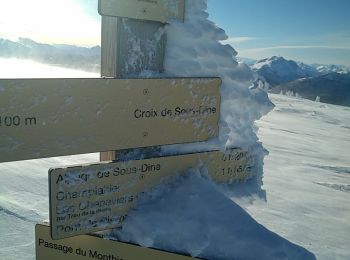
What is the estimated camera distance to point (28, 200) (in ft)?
12.9

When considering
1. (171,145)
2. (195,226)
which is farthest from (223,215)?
(171,145)

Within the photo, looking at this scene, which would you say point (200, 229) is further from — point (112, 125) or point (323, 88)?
point (323, 88)

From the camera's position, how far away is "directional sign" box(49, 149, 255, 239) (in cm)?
147

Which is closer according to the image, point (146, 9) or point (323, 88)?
point (146, 9)

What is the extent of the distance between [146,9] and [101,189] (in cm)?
86

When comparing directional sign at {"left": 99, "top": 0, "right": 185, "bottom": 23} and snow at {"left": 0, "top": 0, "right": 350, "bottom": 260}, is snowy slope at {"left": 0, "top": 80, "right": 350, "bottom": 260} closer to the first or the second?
snow at {"left": 0, "top": 0, "right": 350, "bottom": 260}

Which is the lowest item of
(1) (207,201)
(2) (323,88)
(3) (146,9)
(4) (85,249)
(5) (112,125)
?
(4) (85,249)

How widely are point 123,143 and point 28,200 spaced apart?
2.87 meters

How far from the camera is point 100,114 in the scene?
148cm

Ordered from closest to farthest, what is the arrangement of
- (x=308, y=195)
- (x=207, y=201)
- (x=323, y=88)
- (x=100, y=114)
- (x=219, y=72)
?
(x=100, y=114), (x=207, y=201), (x=219, y=72), (x=308, y=195), (x=323, y=88)

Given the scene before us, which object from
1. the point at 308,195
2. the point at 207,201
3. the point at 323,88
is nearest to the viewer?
the point at 207,201

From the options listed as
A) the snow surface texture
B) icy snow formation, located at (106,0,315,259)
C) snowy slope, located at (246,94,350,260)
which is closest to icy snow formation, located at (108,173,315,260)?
icy snow formation, located at (106,0,315,259)

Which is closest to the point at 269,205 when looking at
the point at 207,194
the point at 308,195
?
the point at 308,195

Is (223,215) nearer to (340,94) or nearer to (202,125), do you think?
(202,125)
